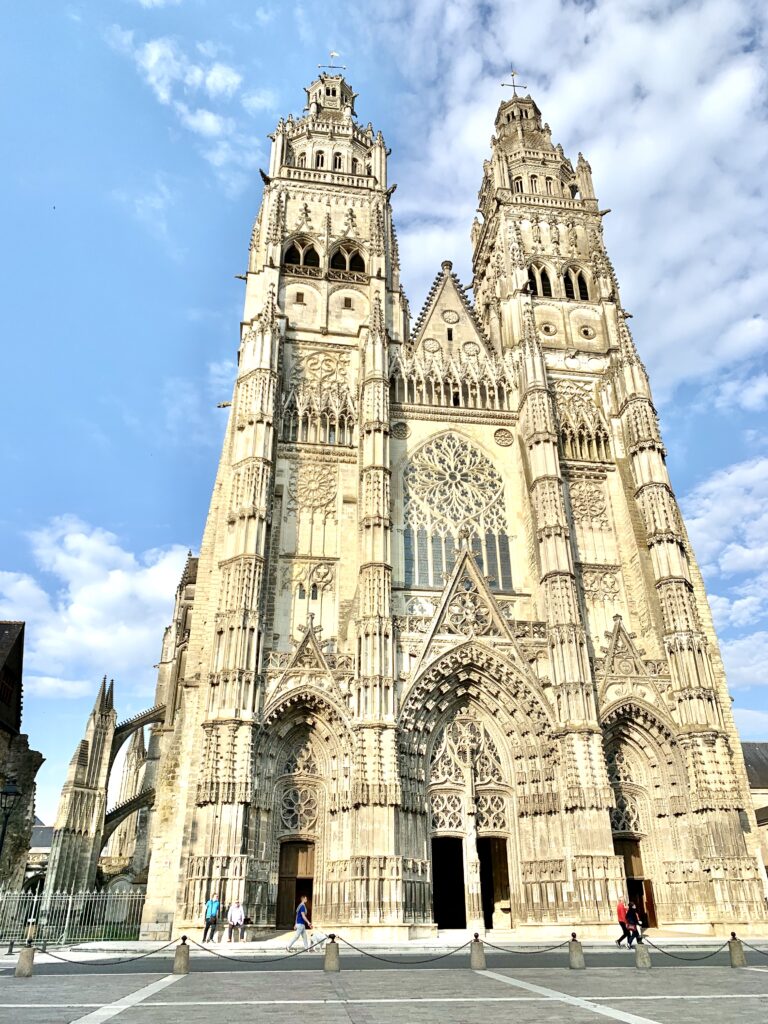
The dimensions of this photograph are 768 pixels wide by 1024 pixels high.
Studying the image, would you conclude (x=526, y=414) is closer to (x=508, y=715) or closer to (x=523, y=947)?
(x=508, y=715)

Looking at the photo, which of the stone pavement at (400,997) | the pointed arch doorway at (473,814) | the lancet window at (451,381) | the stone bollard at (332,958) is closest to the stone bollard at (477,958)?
the stone pavement at (400,997)

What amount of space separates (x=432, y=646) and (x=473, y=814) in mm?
5080

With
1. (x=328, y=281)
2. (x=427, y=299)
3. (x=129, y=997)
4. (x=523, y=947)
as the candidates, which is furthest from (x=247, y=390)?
(x=129, y=997)

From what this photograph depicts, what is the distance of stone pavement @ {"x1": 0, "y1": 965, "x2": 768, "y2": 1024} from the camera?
711 cm

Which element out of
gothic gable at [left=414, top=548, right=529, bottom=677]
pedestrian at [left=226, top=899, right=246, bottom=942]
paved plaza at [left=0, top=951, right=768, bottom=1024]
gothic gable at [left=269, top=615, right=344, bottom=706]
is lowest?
paved plaza at [left=0, top=951, right=768, bottom=1024]

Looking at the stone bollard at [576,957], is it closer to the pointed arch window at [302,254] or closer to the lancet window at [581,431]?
the lancet window at [581,431]

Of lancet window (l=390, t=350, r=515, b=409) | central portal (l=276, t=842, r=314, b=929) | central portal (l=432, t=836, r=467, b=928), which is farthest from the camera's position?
lancet window (l=390, t=350, r=515, b=409)

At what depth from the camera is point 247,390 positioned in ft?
89.6

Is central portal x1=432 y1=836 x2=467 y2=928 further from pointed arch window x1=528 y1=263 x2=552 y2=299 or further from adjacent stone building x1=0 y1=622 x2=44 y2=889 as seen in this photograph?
pointed arch window x1=528 y1=263 x2=552 y2=299

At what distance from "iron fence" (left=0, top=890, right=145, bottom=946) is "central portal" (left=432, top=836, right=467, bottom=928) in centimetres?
949

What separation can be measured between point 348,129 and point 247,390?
19.9 metres

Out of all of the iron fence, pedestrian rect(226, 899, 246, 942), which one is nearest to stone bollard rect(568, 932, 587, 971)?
pedestrian rect(226, 899, 246, 942)

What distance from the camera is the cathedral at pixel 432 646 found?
20859mm

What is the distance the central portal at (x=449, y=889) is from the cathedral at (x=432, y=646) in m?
0.08
